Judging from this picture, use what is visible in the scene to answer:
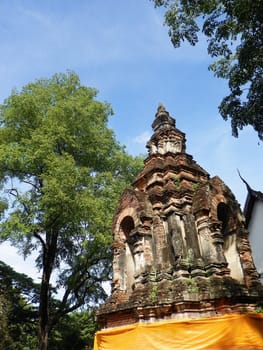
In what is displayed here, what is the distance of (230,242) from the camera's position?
797cm

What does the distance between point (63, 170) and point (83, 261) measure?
4.05 meters

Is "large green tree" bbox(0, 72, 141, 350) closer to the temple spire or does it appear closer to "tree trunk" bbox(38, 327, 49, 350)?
"tree trunk" bbox(38, 327, 49, 350)

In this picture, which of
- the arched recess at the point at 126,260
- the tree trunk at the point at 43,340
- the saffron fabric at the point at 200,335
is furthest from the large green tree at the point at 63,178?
the saffron fabric at the point at 200,335

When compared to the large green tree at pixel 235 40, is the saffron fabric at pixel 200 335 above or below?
below

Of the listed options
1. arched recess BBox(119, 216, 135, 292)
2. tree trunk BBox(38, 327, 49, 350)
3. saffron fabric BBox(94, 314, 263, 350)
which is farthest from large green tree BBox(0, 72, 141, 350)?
saffron fabric BBox(94, 314, 263, 350)

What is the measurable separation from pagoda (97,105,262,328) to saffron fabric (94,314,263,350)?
1.11 meters

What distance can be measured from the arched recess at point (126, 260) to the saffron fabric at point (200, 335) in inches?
100

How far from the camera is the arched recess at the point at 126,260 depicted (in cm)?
811

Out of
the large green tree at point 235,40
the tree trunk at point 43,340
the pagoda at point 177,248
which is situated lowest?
the tree trunk at point 43,340

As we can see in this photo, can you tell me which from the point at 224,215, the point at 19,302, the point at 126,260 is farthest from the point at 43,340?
the point at 224,215

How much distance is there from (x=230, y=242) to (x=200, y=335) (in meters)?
3.51

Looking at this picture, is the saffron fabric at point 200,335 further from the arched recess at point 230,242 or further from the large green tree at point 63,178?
the large green tree at point 63,178

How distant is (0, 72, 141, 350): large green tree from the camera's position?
11422 mm

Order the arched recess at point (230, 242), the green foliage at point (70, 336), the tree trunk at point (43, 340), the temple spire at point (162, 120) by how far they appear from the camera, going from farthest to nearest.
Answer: the green foliage at point (70, 336)
the tree trunk at point (43, 340)
the temple spire at point (162, 120)
the arched recess at point (230, 242)
